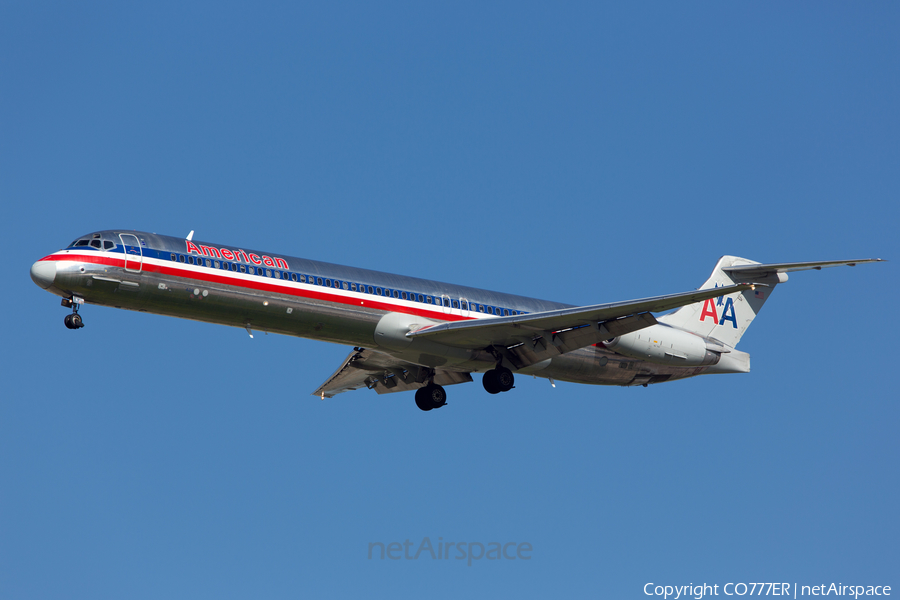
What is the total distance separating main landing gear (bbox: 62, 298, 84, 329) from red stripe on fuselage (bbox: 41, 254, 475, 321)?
104 cm

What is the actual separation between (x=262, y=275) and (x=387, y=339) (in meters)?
3.97

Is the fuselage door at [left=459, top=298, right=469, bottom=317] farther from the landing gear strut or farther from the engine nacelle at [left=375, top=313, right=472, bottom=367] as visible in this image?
the landing gear strut

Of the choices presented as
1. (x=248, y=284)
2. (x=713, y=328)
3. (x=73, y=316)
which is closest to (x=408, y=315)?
(x=248, y=284)

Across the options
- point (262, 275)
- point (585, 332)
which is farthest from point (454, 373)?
point (262, 275)

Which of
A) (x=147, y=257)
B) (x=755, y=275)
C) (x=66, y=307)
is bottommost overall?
(x=66, y=307)

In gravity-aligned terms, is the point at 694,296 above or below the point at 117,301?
above

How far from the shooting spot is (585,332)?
2744cm

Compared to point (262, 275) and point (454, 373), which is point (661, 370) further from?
point (262, 275)

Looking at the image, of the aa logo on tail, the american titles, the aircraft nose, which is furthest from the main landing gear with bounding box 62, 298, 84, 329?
the aa logo on tail

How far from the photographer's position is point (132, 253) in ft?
77.3

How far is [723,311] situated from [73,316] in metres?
21.7

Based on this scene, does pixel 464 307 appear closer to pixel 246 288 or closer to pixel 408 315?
pixel 408 315

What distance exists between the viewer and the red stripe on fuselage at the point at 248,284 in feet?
76.2

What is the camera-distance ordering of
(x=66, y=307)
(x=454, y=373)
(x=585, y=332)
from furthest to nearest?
1. (x=454, y=373)
2. (x=585, y=332)
3. (x=66, y=307)
